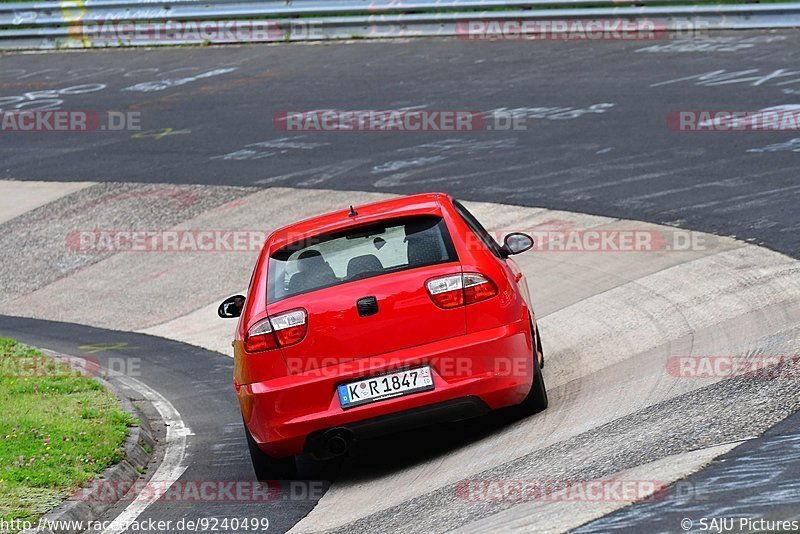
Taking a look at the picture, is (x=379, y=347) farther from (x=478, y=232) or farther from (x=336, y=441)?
(x=478, y=232)

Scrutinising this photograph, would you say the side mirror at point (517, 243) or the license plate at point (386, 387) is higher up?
the side mirror at point (517, 243)

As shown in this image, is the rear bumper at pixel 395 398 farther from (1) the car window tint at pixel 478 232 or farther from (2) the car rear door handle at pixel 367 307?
(1) the car window tint at pixel 478 232

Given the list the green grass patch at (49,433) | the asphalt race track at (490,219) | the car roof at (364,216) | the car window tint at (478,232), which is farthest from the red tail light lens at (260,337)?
the car window tint at (478,232)

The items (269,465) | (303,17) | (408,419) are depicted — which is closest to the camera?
(408,419)

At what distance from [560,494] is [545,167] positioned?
371 inches

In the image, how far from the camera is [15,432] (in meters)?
8.78

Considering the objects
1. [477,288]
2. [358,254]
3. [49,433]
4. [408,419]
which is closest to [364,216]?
[358,254]

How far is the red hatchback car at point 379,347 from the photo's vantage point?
287 inches

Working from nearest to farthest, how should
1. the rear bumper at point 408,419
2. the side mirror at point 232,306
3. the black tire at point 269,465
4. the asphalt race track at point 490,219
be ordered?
the asphalt race track at point 490,219 < the rear bumper at point 408,419 < the black tire at point 269,465 < the side mirror at point 232,306

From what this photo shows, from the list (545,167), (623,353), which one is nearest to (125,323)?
(545,167)

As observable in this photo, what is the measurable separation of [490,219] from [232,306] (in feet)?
19.1

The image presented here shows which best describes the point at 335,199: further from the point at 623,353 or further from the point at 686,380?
the point at 686,380

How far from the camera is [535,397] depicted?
791cm

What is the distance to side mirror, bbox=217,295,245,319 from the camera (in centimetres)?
847
